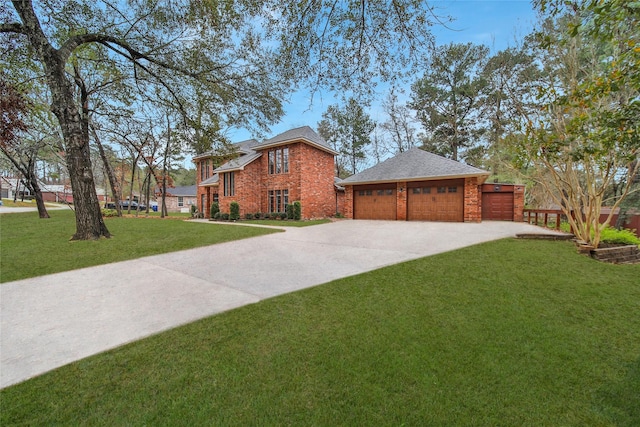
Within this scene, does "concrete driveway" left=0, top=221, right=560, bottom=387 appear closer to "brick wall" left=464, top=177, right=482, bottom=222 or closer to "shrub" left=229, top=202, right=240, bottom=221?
"brick wall" left=464, top=177, right=482, bottom=222

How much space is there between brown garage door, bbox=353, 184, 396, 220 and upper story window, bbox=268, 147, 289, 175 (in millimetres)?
4867

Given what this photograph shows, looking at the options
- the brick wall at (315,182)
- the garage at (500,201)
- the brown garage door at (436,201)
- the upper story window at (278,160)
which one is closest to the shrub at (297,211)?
the brick wall at (315,182)

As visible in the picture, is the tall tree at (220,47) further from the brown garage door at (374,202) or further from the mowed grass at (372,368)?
the brown garage door at (374,202)

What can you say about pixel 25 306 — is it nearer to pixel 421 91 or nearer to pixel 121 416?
pixel 121 416

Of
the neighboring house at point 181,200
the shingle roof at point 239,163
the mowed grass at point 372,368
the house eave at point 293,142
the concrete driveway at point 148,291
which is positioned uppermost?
the house eave at point 293,142

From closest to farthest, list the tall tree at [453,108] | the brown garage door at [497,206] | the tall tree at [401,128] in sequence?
the brown garage door at [497,206] < the tall tree at [453,108] < the tall tree at [401,128]

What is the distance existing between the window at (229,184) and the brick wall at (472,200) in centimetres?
1424

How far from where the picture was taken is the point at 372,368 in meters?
2.48

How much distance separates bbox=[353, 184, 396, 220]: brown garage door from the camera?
16.3 metres

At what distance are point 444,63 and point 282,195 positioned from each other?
47.3 feet

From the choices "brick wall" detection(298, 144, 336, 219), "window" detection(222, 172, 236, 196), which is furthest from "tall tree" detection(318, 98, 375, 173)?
"window" detection(222, 172, 236, 196)

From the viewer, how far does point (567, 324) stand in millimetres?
3322

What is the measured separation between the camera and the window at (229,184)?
1865 centimetres

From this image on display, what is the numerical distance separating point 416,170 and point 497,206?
4814 millimetres
